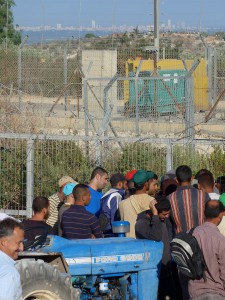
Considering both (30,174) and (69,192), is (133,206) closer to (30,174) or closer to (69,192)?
(69,192)

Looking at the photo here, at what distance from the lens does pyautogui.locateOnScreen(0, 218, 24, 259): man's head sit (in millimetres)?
6578

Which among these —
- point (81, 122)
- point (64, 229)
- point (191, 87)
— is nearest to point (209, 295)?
point (64, 229)

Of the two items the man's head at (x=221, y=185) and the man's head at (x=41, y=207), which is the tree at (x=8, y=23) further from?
the man's head at (x=41, y=207)

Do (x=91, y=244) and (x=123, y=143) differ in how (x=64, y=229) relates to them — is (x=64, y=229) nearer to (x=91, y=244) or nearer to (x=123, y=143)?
(x=91, y=244)

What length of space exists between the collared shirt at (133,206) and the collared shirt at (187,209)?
663mm

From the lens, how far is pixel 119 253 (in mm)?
9055

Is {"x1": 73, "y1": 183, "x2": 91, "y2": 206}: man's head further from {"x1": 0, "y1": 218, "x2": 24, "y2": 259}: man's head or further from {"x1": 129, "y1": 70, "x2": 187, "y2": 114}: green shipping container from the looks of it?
{"x1": 129, "y1": 70, "x2": 187, "y2": 114}: green shipping container

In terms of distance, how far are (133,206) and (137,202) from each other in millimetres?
68

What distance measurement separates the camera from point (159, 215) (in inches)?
373

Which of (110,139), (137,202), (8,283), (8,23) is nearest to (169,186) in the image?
(137,202)

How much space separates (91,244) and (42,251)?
0.75 meters

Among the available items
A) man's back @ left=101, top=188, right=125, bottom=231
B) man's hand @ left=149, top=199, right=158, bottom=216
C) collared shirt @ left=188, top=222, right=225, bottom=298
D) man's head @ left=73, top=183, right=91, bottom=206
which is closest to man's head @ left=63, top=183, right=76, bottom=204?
man's back @ left=101, top=188, right=125, bottom=231

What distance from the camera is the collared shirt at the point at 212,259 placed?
816cm

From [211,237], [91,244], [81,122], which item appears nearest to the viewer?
[211,237]
